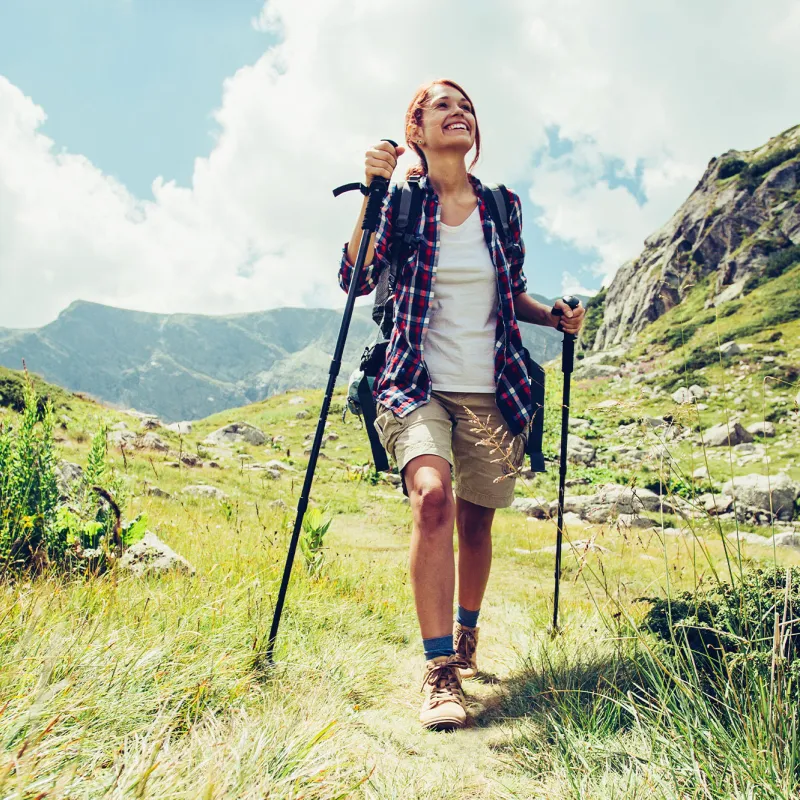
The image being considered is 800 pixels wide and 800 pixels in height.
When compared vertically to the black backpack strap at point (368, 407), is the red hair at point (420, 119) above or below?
above

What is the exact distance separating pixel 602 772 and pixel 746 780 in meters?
0.50

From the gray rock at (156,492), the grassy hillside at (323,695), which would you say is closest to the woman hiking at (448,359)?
the grassy hillside at (323,695)

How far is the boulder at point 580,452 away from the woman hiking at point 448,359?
50.8 ft

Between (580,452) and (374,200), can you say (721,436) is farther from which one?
(374,200)

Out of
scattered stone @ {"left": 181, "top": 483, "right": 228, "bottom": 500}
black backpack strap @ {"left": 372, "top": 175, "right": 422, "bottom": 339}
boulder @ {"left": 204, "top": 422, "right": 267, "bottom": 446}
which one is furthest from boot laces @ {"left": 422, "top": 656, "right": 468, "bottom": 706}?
boulder @ {"left": 204, "top": 422, "right": 267, "bottom": 446}

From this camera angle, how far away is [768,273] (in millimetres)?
44125

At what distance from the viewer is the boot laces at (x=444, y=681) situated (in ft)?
8.50

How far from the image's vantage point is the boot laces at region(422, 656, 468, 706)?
8.50 ft

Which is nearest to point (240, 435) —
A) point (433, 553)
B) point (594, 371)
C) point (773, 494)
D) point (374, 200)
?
point (773, 494)

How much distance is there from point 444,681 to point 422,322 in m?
1.68

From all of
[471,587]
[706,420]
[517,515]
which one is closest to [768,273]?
[706,420]

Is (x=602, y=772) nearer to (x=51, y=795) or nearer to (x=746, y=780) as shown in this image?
(x=746, y=780)

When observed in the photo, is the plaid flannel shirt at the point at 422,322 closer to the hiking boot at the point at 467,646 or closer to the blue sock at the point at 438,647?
the blue sock at the point at 438,647

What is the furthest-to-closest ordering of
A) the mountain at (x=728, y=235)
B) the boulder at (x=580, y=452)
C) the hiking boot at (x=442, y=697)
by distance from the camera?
the mountain at (x=728, y=235)
the boulder at (x=580, y=452)
the hiking boot at (x=442, y=697)
